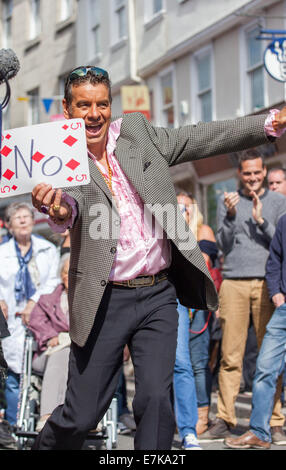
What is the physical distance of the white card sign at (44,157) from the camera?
4047mm

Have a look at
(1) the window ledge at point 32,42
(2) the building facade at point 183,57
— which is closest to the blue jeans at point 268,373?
(2) the building facade at point 183,57

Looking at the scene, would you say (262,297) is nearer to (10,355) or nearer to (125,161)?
(10,355)

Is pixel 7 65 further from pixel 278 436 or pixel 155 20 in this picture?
pixel 155 20

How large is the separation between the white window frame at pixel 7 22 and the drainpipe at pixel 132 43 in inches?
397

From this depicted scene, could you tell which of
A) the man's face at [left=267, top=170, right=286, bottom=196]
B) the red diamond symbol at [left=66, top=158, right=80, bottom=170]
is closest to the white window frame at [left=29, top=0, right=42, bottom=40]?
the man's face at [left=267, top=170, right=286, bottom=196]

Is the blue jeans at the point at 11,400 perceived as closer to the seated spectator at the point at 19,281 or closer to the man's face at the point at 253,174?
the seated spectator at the point at 19,281

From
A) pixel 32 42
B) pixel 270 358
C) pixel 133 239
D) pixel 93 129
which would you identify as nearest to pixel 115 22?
pixel 32 42

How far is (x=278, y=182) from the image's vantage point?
843cm

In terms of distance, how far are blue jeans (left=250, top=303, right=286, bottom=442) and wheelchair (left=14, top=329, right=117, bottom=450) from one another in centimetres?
114

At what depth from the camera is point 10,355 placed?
845cm

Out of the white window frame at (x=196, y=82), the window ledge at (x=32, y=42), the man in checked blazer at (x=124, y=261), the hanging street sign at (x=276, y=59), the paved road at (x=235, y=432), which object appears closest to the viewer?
the man in checked blazer at (x=124, y=261)

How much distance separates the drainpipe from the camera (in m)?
22.5
